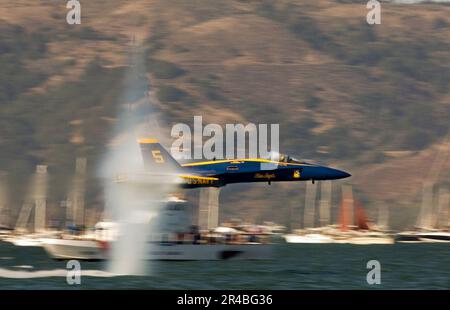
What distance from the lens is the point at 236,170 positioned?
4040 inches

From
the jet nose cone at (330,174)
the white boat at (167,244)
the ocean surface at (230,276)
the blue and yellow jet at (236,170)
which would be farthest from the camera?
the white boat at (167,244)

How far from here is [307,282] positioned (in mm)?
113188

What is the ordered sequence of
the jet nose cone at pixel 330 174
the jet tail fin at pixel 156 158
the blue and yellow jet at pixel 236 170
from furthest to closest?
the jet tail fin at pixel 156 158 → the jet nose cone at pixel 330 174 → the blue and yellow jet at pixel 236 170

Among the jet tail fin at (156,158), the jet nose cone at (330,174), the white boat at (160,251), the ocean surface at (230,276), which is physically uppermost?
the jet tail fin at (156,158)

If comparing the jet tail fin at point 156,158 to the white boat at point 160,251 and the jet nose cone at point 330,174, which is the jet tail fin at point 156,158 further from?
the white boat at point 160,251

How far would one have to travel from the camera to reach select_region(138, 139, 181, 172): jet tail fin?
10550cm

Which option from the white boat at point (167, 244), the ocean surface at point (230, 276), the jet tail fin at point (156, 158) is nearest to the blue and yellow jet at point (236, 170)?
the jet tail fin at point (156, 158)

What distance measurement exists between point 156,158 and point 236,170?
27.1 feet

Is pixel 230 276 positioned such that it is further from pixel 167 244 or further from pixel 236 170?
pixel 236 170

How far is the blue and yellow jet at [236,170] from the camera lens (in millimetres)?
101750

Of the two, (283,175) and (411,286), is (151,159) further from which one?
(411,286)
